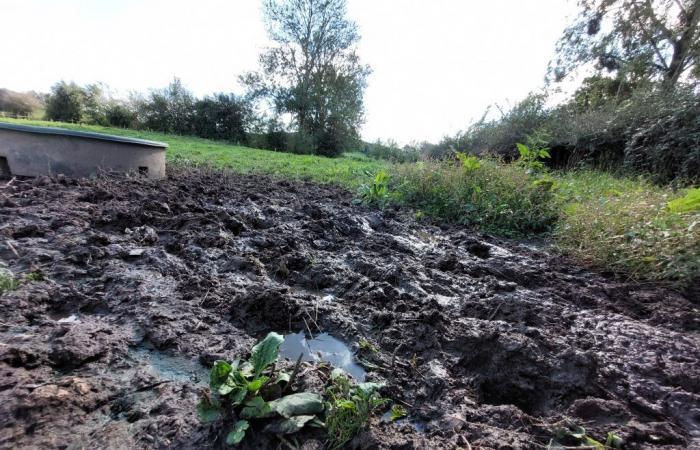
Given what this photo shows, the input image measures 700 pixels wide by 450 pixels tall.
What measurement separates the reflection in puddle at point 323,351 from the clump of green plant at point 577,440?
0.85m

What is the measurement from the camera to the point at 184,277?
7.89 feet

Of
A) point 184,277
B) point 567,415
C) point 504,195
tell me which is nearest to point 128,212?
point 184,277

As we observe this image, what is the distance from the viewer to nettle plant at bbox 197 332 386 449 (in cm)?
120

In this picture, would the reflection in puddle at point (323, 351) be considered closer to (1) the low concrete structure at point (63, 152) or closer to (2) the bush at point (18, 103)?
(1) the low concrete structure at point (63, 152)

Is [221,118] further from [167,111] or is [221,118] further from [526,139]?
[526,139]

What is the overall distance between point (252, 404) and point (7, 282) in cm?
184

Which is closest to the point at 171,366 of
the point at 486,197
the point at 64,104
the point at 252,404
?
the point at 252,404

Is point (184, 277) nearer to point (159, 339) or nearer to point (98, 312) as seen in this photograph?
point (98, 312)

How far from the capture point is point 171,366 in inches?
62.6

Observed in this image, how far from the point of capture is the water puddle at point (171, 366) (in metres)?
1.52

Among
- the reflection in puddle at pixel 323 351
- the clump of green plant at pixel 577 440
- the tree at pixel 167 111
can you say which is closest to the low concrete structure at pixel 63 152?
the reflection in puddle at pixel 323 351

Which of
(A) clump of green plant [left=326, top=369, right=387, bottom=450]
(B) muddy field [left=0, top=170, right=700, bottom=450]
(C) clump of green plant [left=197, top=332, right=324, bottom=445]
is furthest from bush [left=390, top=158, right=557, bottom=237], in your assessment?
(C) clump of green plant [left=197, top=332, right=324, bottom=445]

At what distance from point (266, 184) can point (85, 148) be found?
2757mm

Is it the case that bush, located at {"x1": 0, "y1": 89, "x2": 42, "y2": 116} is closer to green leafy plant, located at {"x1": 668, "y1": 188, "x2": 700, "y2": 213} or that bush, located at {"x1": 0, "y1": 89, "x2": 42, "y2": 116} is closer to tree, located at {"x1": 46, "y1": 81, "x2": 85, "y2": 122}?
tree, located at {"x1": 46, "y1": 81, "x2": 85, "y2": 122}
